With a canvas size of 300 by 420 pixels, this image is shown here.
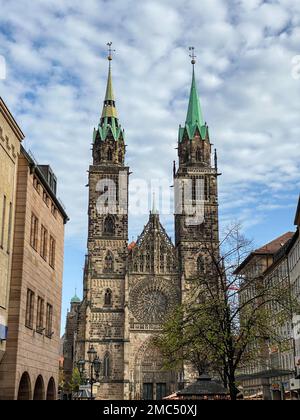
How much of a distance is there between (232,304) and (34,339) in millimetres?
9545

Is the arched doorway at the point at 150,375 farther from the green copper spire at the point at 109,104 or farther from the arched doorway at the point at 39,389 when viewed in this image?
the arched doorway at the point at 39,389

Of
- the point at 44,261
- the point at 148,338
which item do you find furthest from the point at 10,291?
the point at 148,338

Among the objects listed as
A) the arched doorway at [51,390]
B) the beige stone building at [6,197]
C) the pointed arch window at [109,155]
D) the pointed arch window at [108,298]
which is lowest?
the arched doorway at [51,390]

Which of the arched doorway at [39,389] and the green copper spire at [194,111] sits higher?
the green copper spire at [194,111]

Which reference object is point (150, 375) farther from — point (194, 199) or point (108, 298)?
point (194, 199)

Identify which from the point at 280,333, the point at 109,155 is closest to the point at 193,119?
the point at 109,155

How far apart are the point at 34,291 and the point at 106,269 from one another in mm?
46503

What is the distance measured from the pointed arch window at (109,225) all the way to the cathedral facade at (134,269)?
135 millimetres

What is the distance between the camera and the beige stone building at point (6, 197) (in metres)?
24.6

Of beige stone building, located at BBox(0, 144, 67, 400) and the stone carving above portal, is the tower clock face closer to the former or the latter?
the stone carving above portal

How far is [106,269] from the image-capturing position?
7538 centimetres

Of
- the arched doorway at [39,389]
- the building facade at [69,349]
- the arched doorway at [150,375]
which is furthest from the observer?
the building facade at [69,349]

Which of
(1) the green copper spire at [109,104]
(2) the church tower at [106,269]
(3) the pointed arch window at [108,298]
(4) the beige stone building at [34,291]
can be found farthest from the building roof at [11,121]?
(1) the green copper spire at [109,104]
